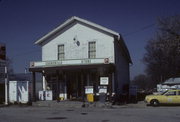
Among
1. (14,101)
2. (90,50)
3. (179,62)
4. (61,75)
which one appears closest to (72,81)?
(61,75)

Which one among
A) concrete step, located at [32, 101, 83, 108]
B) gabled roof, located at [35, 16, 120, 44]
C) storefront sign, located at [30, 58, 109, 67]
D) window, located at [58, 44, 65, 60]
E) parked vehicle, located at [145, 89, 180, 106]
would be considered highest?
gabled roof, located at [35, 16, 120, 44]

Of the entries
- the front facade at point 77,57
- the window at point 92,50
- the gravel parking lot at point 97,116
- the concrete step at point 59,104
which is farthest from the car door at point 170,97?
the window at point 92,50

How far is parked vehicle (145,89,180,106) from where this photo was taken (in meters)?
25.2

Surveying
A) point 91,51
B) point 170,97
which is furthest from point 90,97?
point 170,97

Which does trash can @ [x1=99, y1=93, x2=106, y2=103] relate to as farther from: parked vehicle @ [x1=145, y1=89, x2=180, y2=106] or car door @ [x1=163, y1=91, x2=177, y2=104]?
car door @ [x1=163, y1=91, x2=177, y2=104]

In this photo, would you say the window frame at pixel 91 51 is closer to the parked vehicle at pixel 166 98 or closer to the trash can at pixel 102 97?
the trash can at pixel 102 97

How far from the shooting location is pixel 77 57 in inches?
1254

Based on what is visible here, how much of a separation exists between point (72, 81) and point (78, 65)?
391 cm

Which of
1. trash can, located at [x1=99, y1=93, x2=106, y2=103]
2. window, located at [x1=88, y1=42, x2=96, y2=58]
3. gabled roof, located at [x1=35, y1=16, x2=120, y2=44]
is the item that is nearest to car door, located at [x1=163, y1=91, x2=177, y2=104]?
trash can, located at [x1=99, y1=93, x2=106, y2=103]

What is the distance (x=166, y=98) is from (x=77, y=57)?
34.5ft

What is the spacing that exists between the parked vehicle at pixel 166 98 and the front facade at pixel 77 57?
4.73 meters

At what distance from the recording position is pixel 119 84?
1312 inches

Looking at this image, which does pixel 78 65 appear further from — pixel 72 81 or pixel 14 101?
pixel 14 101

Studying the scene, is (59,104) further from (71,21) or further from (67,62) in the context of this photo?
(71,21)
